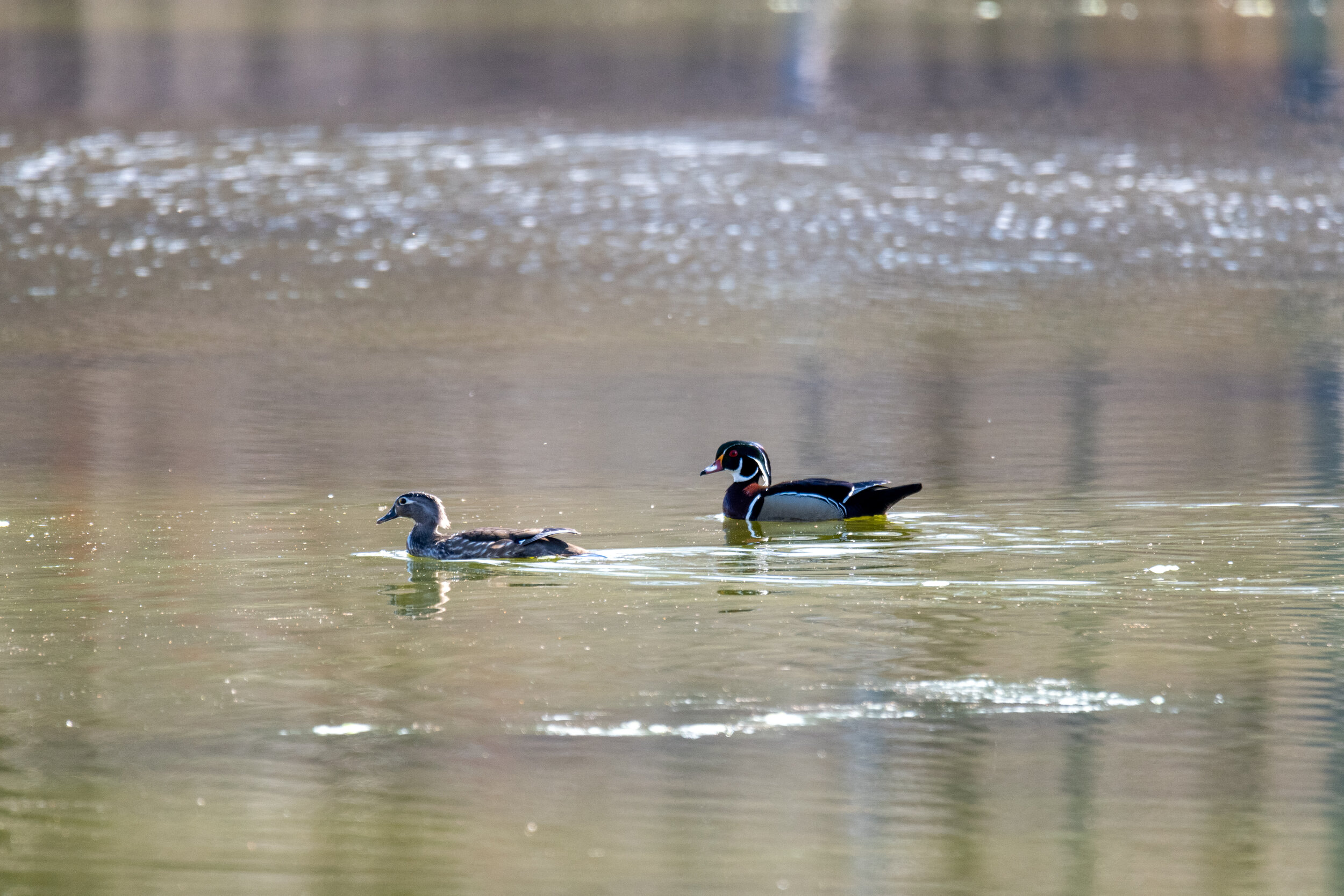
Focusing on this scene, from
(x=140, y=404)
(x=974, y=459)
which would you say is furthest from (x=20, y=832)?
(x=140, y=404)

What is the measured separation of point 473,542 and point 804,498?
1.91 metres

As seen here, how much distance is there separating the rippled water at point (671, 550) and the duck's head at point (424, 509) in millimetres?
232

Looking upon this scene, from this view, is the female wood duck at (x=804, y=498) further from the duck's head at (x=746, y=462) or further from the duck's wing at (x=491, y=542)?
the duck's wing at (x=491, y=542)

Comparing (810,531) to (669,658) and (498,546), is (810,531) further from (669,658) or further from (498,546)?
(669,658)

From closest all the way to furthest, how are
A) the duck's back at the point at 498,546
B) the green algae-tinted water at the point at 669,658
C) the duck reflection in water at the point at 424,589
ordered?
the green algae-tinted water at the point at 669,658
the duck reflection in water at the point at 424,589
the duck's back at the point at 498,546

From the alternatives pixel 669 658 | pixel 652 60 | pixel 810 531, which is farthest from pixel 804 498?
pixel 652 60

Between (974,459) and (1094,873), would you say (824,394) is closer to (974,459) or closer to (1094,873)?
(974,459)

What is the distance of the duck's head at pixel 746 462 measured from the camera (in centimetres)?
1168

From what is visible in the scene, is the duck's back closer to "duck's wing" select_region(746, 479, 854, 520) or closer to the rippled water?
the rippled water

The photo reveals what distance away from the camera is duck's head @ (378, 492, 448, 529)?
10.8 metres

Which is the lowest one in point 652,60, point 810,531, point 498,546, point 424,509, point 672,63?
point 810,531

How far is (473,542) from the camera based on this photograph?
34.3 ft

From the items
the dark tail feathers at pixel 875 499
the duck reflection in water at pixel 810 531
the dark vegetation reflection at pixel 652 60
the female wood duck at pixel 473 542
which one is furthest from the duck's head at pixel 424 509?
the dark vegetation reflection at pixel 652 60

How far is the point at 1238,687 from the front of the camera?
26.8ft
